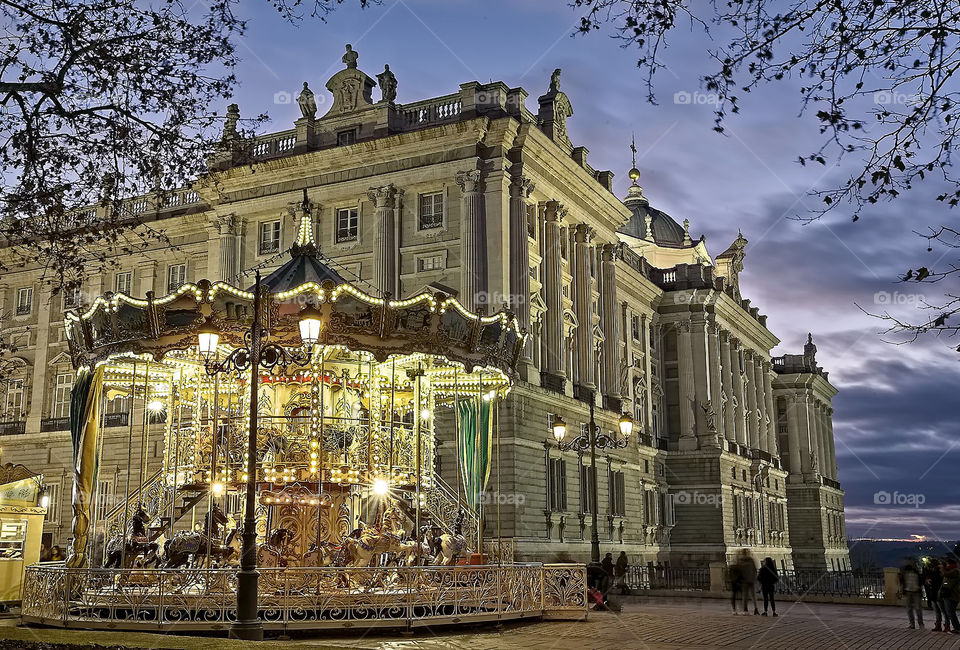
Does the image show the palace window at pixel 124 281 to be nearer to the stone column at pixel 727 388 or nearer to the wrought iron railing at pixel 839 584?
the wrought iron railing at pixel 839 584

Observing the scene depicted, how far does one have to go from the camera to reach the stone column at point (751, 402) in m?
71.4

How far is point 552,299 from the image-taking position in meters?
41.0

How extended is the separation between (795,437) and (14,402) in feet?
205

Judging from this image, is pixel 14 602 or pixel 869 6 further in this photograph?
pixel 14 602

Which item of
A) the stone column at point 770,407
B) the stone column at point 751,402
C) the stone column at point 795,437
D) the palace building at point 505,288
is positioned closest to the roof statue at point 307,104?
the palace building at point 505,288

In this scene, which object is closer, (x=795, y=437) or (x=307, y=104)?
(x=307, y=104)

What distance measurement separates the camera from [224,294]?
59.9 feet

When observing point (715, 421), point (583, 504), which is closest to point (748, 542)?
point (715, 421)

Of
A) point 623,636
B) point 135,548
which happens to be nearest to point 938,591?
point 623,636

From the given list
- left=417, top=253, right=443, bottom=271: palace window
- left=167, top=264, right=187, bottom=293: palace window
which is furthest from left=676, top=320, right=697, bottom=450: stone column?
left=167, top=264, right=187, bottom=293: palace window

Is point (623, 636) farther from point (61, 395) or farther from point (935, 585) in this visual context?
point (61, 395)

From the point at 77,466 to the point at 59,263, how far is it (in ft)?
26.0

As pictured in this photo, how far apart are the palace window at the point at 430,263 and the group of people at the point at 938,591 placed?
69.7 feet

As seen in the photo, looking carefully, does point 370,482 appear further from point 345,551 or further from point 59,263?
point 59,263
